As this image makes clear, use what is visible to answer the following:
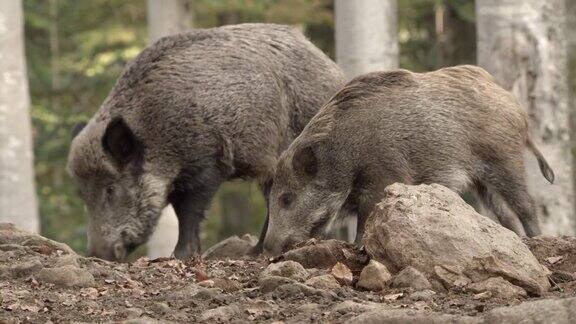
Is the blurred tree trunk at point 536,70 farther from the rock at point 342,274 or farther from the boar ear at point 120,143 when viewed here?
the rock at point 342,274

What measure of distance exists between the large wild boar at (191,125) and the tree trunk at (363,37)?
192 cm

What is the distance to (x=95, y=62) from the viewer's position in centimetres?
1900

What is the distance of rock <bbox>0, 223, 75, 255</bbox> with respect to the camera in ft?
22.6

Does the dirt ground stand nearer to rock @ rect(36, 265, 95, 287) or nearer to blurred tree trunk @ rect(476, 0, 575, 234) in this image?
rock @ rect(36, 265, 95, 287)

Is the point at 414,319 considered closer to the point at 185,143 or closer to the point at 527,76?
the point at 185,143

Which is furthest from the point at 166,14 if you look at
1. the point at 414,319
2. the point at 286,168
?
the point at 414,319

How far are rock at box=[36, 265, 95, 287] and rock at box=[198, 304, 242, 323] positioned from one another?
3.28 feet

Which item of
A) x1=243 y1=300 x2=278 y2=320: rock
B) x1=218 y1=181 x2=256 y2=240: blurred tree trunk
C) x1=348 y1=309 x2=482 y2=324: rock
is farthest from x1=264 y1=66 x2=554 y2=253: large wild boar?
x1=218 y1=181 x2=256 y2=240: blurred tree trunk

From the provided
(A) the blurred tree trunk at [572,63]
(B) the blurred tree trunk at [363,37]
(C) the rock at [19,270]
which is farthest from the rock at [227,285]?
(A) the blurred tree trunk at [572,63]

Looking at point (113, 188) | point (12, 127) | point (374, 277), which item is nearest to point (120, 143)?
point (113, 188)

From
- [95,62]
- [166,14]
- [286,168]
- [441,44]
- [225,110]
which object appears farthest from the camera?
[95,62]

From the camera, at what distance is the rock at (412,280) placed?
557 centimetres

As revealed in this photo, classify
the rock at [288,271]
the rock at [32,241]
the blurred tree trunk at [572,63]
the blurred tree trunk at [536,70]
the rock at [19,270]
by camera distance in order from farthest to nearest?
1. the blurred tree trunk at [572,63]
2. the blurred tree trunk at [536,70]
3. the rock at [32,241]
4. the rock at [19,270]
5. the rock at [288,271]

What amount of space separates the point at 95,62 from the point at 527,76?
1043 cm
